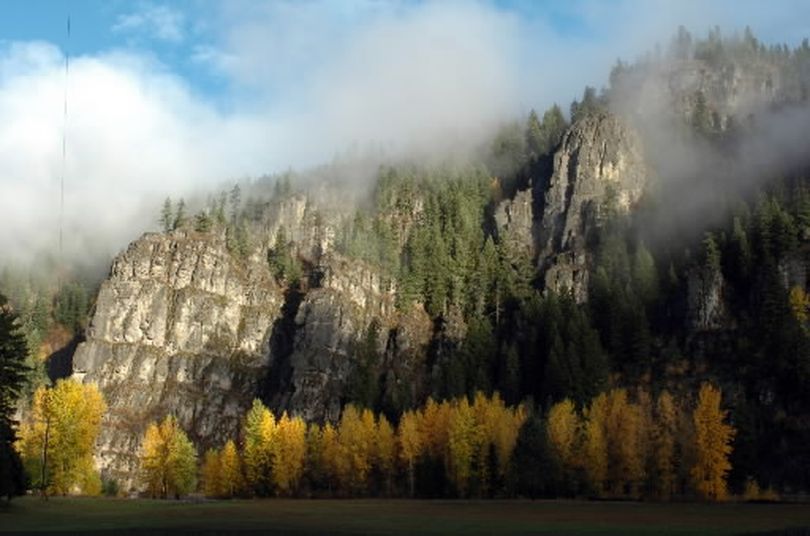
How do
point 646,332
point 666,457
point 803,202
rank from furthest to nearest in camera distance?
1. point 803,202
2. point 646,332
3. point 666,457

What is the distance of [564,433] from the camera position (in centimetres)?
11562

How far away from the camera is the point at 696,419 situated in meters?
108

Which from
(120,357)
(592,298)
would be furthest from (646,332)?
(120,357)

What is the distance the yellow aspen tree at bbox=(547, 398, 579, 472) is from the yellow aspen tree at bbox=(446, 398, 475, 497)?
490 inches

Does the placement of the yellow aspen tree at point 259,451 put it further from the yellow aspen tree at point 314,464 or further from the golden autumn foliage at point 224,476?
the yellow aspen tree at point 314,464

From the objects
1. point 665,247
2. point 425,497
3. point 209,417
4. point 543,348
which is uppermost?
point 665,247

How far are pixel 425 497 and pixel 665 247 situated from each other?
99083mm

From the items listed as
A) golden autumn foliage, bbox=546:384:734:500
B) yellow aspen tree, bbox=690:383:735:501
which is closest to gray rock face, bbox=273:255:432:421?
golden autumn foliage, bbox=546:384:734:500

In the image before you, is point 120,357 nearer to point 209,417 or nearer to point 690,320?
point 209,417

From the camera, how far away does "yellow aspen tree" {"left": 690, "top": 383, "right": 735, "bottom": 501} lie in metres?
105

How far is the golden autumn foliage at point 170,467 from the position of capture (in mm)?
136250

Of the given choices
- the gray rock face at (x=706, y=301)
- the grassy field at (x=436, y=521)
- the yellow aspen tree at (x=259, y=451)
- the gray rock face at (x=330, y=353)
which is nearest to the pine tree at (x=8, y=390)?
the grassy field at (x=436, y=521)

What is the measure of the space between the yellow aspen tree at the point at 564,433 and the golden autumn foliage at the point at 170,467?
6309 centimetres

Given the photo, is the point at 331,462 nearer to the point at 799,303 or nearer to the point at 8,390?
the point at 8,390
